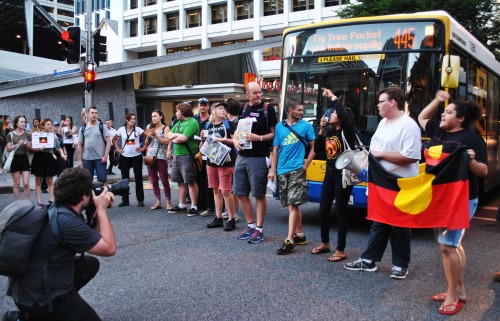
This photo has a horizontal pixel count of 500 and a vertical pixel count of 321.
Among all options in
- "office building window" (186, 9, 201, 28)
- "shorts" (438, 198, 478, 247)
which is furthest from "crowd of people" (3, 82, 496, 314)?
"office building window" (186, 9, 201, 28)

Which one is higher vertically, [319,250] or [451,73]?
[451,73]

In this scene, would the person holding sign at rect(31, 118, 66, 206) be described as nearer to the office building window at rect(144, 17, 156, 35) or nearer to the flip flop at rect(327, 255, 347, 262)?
the flip flop at rect(327, 255, 347, 262)

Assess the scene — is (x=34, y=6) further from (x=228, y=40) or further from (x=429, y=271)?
(x=429, y=271)

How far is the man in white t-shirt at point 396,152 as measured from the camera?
15.0 feet

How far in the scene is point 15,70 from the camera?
25391mm

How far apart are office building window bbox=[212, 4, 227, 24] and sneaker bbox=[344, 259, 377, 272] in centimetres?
4830

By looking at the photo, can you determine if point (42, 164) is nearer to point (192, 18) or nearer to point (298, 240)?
point (298, 240)

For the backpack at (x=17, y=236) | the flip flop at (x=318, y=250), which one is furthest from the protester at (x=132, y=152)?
the backpack at (x=17, y=236)

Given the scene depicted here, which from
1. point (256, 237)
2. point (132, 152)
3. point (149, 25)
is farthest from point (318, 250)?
point (149, 25)

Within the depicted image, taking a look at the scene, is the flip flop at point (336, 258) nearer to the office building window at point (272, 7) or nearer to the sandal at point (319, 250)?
the sandal at point (319, 250)

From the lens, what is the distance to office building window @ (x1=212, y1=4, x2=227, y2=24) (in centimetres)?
5103

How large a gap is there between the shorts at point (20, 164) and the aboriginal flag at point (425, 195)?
646 cm

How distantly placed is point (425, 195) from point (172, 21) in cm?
5400

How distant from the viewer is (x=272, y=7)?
47562 millimetres
